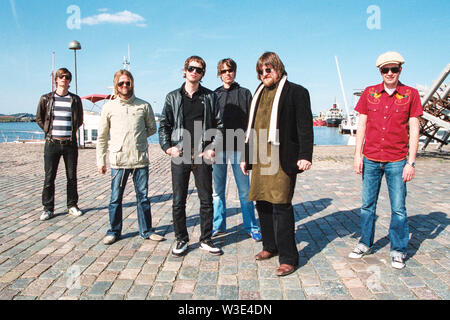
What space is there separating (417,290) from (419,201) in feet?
12.8

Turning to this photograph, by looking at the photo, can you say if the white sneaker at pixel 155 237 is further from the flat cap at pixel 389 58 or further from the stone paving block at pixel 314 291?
the flat cap at pixel 389 58

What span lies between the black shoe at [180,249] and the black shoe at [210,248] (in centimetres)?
20

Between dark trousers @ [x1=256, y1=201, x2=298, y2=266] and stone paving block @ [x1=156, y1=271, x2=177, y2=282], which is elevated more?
dark trousers @ [x1=256, y1=201, x2=298, y2=266]

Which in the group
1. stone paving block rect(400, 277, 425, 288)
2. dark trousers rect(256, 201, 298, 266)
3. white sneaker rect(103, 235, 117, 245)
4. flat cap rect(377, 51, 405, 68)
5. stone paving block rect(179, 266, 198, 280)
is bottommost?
stone paving block rect(179, 266, 198, 280)

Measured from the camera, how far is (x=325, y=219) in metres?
5.29

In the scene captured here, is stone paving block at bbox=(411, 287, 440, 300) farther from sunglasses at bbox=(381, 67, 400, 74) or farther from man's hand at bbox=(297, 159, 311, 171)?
sunglasses at bbox=(381, 67, 400, 74)

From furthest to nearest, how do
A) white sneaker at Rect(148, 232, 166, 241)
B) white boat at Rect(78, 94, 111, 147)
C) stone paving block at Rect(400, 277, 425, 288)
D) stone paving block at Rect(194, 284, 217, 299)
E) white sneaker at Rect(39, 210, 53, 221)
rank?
white boat at Rect(78, 94, 111, 147)
white sneaker at Rect(39, 210, 53, 221)
white sneaker at Rect(148, 232, 166, 241)
stone paving block at Rect(400, 277, 425, 288)
stone paving block at Rect(194, 284, 217, 299)

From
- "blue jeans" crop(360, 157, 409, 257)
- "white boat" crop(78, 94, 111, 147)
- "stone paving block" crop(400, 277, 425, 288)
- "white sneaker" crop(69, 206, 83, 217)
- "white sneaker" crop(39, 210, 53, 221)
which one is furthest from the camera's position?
"white boat" crop(78, 94, 111, 147)

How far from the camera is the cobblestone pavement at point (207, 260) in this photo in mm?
3010

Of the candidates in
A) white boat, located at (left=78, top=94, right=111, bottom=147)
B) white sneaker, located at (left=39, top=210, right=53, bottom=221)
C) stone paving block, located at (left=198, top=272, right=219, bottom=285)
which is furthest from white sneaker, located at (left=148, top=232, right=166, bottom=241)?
white boat, located at (left=78, top=94, right=111, bottom=147)

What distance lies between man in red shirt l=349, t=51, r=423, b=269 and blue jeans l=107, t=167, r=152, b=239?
7.91 feet

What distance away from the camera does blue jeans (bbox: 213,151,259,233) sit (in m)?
4.36

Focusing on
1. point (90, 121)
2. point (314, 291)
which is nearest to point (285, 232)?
point (314, 291)

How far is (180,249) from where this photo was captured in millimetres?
3850
